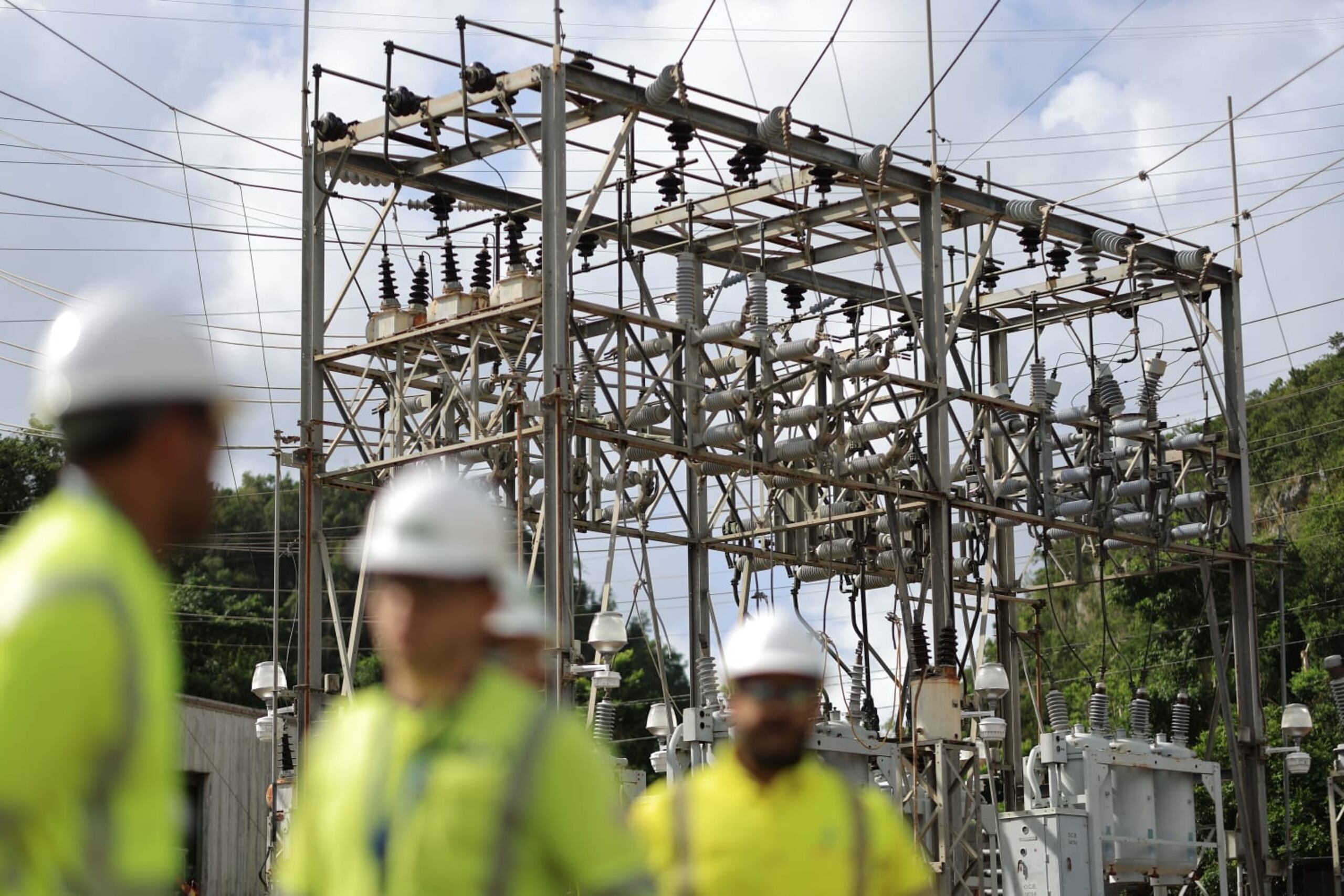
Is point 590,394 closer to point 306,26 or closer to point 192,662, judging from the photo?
point 306,26

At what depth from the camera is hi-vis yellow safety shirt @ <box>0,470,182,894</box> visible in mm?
2918

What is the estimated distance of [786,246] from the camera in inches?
991

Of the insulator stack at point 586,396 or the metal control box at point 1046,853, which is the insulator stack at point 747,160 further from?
the metal control box at point 1046,853

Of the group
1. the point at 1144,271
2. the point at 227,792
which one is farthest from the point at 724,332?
the point at 227,792

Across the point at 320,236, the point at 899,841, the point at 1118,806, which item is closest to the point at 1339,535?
the point at 1118,806

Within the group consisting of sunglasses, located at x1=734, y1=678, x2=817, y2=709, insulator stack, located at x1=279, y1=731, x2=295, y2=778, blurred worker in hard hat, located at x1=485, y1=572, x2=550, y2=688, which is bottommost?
insulator stack, located at x1=279, y1=731, x2=295, y2=778

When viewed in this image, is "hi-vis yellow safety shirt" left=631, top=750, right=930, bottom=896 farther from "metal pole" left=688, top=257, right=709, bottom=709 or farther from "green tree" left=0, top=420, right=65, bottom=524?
"green tree" left=0, top=420, right=65, bottom=524

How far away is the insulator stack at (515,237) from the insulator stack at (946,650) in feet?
17.5

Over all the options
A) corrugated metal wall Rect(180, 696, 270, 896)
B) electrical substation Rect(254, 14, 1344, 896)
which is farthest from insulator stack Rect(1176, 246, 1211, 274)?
corrugated metal wall Rect(180, 696, 270, 896)

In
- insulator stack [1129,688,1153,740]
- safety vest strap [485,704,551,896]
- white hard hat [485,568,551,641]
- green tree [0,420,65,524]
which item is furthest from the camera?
green tree [0,420,65,524]

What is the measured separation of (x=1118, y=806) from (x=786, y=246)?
762cm

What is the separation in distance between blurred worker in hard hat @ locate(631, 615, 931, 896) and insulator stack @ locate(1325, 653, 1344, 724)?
2006cm

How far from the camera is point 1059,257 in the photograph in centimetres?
2631

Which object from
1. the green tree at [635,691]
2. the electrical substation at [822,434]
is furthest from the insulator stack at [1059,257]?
the green tree at [635,691]
